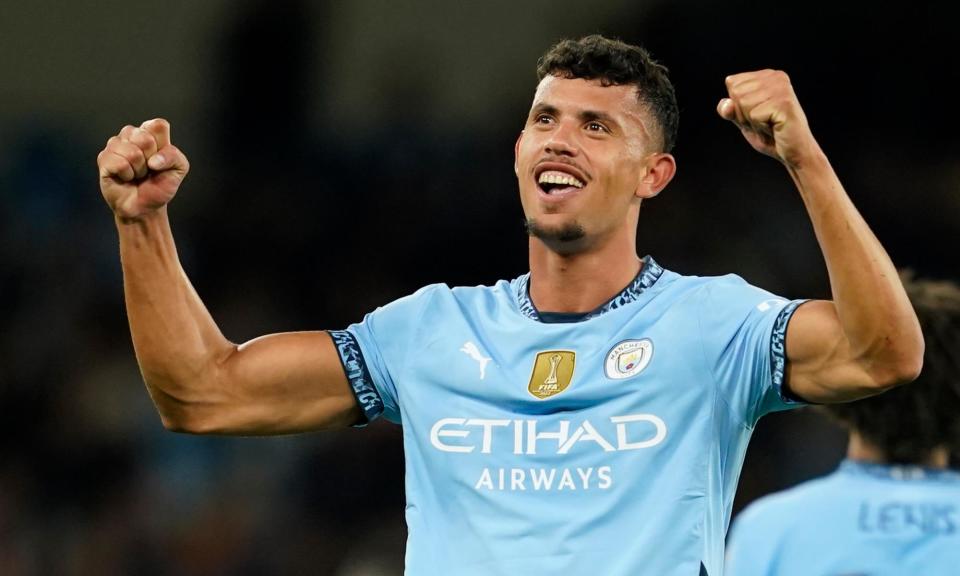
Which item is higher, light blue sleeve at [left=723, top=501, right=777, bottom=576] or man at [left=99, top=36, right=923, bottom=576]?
man at [left=99, top=36, right=923, bottom=576]

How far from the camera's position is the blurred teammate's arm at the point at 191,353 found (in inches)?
147

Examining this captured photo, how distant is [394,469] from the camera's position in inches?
327

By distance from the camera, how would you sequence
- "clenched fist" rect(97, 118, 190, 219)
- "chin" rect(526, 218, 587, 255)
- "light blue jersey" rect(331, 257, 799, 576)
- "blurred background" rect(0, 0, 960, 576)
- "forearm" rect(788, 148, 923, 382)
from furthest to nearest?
"blurred background" rect(0, 0, 960, 576), "chin" rect(526, 218, 587, 255), "clenched fist" rect(97, 118, 190, 219), "light blue jersey" rect(331, 257, 799, 576), "forearm" rect(788, 148, 923, 382)

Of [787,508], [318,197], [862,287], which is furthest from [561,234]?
[318,197]

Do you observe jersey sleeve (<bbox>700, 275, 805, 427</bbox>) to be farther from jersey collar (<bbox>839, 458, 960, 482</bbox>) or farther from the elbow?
jersey collar (<bbox>839, 458, 960, 482</bbox>)

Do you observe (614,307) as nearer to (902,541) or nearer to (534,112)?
(534,112)

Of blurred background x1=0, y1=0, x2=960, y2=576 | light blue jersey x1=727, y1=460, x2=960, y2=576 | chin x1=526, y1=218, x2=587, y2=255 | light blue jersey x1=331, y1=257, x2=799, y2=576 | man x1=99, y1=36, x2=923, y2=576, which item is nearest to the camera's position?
man x1=99, y1=36, x2=923, y2=576

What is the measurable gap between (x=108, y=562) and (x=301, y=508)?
3.35ft

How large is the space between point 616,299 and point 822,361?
0.65 metres

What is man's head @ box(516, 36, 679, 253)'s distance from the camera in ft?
12.8

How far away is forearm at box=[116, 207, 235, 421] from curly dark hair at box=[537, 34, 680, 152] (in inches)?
43.6

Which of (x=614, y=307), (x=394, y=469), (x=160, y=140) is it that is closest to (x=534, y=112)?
(x=614, y=307)

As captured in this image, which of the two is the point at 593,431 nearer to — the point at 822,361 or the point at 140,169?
the point at 822,361

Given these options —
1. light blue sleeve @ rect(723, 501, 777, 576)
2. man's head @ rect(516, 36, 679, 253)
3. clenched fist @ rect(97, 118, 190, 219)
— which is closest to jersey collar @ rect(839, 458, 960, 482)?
light blue sleeve @ rect(723, 501, 777, 576)
